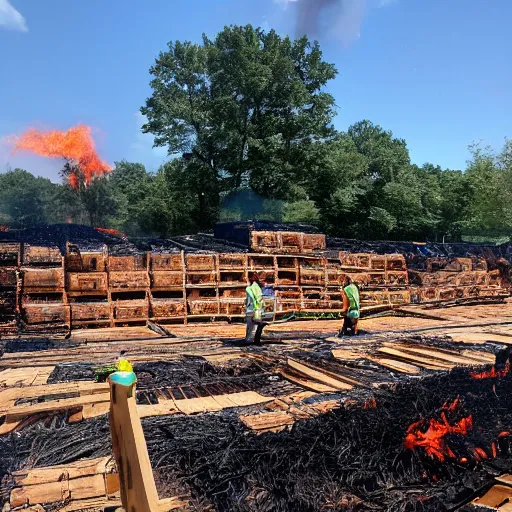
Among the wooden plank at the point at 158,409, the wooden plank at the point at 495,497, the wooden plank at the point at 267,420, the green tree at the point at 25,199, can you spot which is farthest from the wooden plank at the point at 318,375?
the green tree at the point at 25,199

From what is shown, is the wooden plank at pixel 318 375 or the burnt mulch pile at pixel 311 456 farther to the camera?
the wooden plank at pixel 318 375

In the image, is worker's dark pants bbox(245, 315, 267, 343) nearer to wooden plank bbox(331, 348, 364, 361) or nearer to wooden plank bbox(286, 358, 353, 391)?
wooden plank bbox(331, 348, 364, 361)

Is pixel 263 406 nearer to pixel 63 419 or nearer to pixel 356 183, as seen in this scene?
pixel 63 419

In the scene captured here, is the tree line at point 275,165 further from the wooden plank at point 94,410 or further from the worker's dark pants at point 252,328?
the wooden plank at point 94,410

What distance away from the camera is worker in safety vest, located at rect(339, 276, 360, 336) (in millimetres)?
10812

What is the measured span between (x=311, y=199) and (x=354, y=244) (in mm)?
13180

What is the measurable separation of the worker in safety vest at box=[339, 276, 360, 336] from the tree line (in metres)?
17.5

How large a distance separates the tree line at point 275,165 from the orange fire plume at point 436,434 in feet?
76.4

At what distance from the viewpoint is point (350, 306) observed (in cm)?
1102

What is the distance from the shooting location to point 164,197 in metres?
33.7

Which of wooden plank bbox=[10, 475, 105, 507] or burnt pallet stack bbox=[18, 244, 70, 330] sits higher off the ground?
burnt pallet stack bbox=[18, 244, 70, 330]

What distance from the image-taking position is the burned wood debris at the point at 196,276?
11.7m

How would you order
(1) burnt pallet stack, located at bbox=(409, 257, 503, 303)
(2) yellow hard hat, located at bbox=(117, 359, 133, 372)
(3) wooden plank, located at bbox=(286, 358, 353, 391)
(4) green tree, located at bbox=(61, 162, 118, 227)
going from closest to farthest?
(2) yellow hard hat, located at bbox=(117, 359, 133, 372), (3) wooden plank, located at bbox=(286, 358, 353, 391), (1) burnt pallet stack, located at bbox=(409, 257, 503, 303), (4) green tree, located at bbox=(61, 162, 118, 227)

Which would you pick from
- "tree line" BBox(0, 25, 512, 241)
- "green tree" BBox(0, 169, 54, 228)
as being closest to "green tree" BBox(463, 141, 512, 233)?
"tree line" BBox(0, 25, 512, 241)
